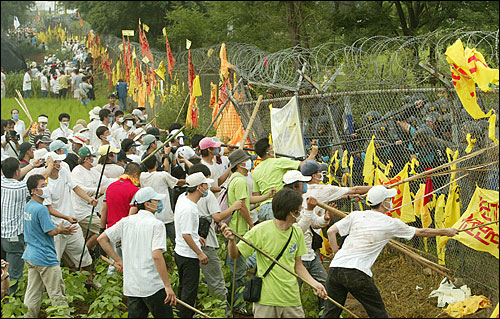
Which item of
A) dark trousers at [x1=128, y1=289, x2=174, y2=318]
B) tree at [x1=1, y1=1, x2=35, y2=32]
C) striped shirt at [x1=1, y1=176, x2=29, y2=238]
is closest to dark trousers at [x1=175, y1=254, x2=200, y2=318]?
dark trousers at [x1=128, y1=289, x2=174, y2=318]

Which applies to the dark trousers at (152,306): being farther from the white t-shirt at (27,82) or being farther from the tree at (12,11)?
the white t-shirt at (27,82)

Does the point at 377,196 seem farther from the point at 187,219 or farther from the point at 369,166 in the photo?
the point at 369,166

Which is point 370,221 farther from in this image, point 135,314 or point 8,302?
point 8,302

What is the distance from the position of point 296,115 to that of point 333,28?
36.5 ft

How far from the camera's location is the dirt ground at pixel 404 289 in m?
7.15

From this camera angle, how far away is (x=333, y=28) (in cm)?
1936

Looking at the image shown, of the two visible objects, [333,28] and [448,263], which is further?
[333,28]

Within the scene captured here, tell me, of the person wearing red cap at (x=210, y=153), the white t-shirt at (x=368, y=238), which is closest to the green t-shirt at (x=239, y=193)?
the person wearing red cap at (x=210, y=153)

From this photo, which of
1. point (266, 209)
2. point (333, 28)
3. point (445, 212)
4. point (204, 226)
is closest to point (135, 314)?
point (204, 226)

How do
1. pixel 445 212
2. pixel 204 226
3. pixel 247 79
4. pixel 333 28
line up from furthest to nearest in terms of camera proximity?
1. pixel 333 28
2. pixel 247 79
3. pixel 445 212
4. pixel 204 226

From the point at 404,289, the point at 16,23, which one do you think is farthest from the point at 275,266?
the point at 16,23

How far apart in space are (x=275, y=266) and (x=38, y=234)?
2.67 metres

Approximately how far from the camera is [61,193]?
7734 millimetres

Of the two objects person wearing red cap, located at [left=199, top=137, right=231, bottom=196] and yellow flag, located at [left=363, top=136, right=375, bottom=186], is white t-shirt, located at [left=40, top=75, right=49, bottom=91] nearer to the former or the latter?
person wearing red cap, located at [left=199, top=137, right=231, bottom=196]
